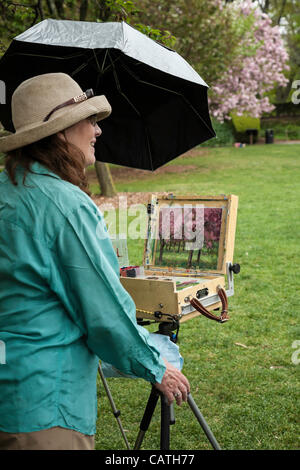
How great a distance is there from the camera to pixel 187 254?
3.35m

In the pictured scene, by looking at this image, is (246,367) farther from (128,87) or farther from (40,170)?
(40,170)

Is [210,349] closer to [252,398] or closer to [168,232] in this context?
[252,398]

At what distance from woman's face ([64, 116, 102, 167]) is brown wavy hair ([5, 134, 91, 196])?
44mm

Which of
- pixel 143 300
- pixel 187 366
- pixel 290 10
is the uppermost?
pixel 290 10

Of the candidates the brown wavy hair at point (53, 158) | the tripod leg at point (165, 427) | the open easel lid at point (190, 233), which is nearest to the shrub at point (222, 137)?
the open easel lid at point (190, 233)

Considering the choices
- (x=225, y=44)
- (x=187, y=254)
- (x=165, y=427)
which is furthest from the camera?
(x=225, y=44)

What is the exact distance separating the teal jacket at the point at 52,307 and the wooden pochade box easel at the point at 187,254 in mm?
1004

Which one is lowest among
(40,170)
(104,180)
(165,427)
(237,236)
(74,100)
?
(237,236)

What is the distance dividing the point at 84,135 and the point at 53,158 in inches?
7.5

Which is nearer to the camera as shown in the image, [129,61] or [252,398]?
[129,61]

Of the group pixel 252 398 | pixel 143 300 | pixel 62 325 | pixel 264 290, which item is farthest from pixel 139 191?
pixel 62 325

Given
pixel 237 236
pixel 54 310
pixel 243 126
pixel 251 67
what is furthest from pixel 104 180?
pixel 243 126

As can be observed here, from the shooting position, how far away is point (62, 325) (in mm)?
1719
